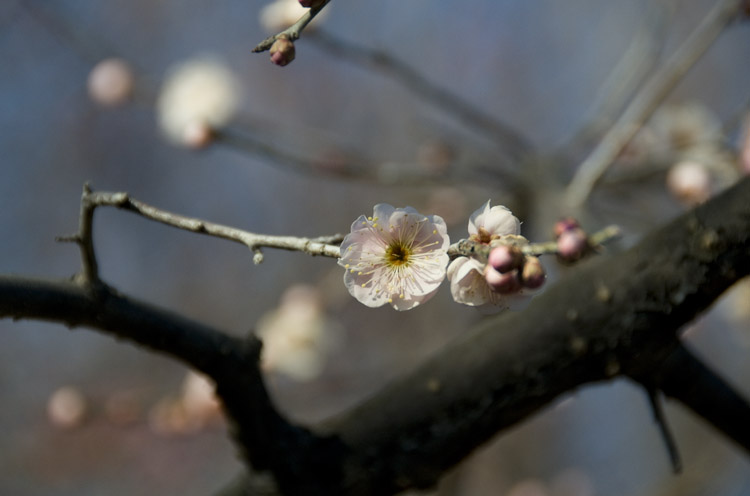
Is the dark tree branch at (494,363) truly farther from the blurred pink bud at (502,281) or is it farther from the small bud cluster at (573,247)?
the blurred pink bud at (502,281)

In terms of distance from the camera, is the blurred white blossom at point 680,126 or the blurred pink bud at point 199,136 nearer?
the blurred pink bud at point 199,136

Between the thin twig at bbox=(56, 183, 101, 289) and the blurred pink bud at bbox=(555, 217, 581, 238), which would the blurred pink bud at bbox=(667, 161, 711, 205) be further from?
the thin twig at bbox=(56, 183, 101, 289)

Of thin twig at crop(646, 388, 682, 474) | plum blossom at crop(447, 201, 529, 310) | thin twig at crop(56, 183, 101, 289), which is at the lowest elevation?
thin twig at crop(646, 388, 682, 474)

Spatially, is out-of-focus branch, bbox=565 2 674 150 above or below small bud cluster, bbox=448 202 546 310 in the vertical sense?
above

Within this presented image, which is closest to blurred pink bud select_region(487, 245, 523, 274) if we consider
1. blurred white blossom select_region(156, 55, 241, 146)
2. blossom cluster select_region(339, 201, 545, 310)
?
blossom cluster select_region(339, 201, 545, 310)

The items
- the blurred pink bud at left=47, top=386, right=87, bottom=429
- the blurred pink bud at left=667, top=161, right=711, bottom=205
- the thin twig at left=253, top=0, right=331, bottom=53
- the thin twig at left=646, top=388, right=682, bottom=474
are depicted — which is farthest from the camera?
the blurred pink bud at left=47, top=386, right=87, bottom=429

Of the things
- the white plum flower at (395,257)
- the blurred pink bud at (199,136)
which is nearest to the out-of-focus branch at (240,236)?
the white plum flower at (395,257)

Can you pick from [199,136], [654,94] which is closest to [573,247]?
[654,94]
